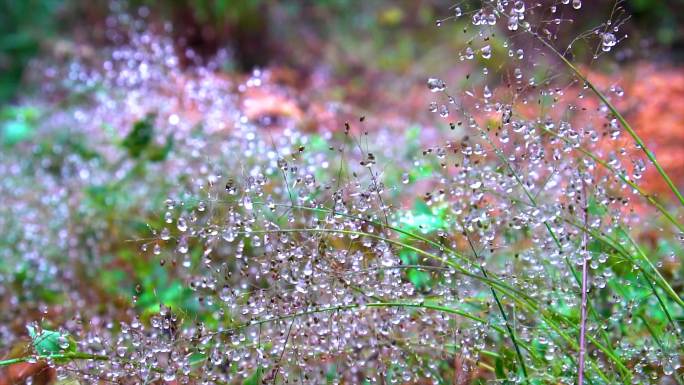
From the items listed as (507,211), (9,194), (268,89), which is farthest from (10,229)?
(507,211)

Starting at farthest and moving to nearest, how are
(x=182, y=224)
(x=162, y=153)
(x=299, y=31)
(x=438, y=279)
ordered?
(x=299, y=31) → (x=162, y=153) → (x=438, y=279) → (x=182, y=224)

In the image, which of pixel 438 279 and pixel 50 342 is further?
pixel 438 279

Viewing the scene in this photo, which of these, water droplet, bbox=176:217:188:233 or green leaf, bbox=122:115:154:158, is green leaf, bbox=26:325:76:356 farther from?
green leaf, bbox=122:115:154:158

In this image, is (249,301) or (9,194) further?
(9,194)

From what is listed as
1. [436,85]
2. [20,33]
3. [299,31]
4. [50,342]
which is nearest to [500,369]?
[436,85]

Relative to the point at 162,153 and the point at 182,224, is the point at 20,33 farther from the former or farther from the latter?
the point at 182,224

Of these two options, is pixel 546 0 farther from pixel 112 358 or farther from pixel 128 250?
pixel 112 358

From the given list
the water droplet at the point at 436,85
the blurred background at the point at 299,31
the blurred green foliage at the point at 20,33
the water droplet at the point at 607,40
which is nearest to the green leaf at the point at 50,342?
the water droplet at the point at 436,85

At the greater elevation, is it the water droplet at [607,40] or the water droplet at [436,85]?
the water droplet at [607,40]

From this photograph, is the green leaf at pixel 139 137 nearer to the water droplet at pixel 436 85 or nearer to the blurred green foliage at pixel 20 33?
the water droplet at pixel 436 85

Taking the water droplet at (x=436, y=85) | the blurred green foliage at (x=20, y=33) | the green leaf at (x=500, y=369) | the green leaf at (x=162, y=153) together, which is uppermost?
the blurred green foliage at (x=20, y=33)

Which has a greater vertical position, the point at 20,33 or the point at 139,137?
the point at 20,33
